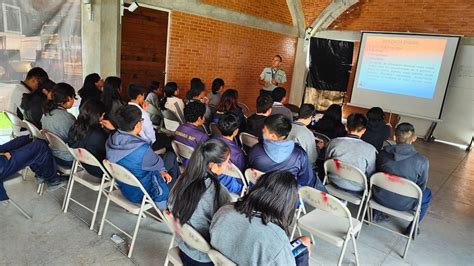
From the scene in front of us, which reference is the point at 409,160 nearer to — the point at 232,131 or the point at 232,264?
the point at 232,131

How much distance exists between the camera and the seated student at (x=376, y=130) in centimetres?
396

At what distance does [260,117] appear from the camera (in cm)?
372

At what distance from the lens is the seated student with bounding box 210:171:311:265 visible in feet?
4.42

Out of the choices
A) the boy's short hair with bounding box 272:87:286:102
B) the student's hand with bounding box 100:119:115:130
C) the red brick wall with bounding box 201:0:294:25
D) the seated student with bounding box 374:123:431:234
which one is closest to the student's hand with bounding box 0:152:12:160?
the student's hand with bounding box 100:119:115:130

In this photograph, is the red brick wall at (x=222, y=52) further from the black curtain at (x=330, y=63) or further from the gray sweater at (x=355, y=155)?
the gray sweater at (x=355, y=155)

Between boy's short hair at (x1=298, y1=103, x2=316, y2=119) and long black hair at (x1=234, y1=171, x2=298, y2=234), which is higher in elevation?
boy's short hair at (x1=298, y1=103, x2=316, y2=119)

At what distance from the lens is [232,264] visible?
1417mm

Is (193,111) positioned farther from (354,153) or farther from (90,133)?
(354,153)

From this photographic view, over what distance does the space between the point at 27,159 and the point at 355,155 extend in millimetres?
2757

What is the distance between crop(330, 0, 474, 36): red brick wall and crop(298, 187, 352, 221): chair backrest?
266 inches

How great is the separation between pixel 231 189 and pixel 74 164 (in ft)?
4.57

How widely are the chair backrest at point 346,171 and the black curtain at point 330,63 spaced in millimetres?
6144

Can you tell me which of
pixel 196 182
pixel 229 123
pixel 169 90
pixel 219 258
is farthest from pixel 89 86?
pixel 219 258

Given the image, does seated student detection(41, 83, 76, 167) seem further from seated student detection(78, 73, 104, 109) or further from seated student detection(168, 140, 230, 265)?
seated student detection(168, 140, 230, 265)
